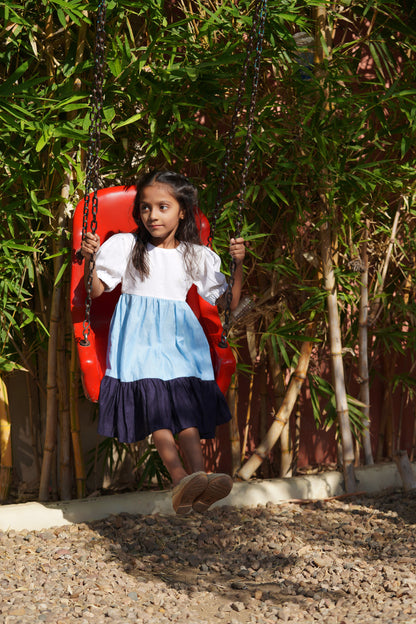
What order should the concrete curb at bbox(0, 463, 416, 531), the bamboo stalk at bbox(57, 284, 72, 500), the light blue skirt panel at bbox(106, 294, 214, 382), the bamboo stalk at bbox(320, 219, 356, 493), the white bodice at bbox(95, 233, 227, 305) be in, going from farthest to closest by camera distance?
the bamboo stalk at bbox(320, 219, 356, 493)
the bamboo stalk at bbox(57, 284, 72, 500)
the concrete curb at bbox(0, 463, 416, 531)
the white bodice at bbox(95, 233, 227, 305)
the light blue skirt panel at bbox(106, 294, 214, 382)

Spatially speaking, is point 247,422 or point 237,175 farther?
point 247,422

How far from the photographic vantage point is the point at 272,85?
13.2 ft

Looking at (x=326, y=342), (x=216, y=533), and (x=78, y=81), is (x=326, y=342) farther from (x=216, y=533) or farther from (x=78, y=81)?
(x=78, y=81)

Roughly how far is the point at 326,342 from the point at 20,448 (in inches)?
70.9

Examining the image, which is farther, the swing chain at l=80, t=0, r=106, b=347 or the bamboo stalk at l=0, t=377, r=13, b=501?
the bamboo stalk at l=0, t=377, r=13, b=501

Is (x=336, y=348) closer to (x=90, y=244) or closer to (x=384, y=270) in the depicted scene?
(x=384, y=270)

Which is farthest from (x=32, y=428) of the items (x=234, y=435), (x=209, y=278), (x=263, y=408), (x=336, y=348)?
(x=209, y=278)

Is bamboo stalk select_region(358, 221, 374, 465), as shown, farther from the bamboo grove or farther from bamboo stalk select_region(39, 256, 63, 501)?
bamboo stalk select_region(39, 256, 63, 501)

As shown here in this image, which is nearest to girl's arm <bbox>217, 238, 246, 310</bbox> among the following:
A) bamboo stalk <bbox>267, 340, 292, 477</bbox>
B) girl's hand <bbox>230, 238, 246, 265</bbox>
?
girl's hand <bbox>230, 238, 246, 265</bbox>

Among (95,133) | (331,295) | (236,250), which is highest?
(95,133)

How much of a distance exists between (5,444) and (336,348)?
1.73 m

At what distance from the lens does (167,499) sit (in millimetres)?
3703

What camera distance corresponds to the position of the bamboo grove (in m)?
3.24

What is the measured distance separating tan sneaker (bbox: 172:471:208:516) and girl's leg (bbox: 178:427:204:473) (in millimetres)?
140
